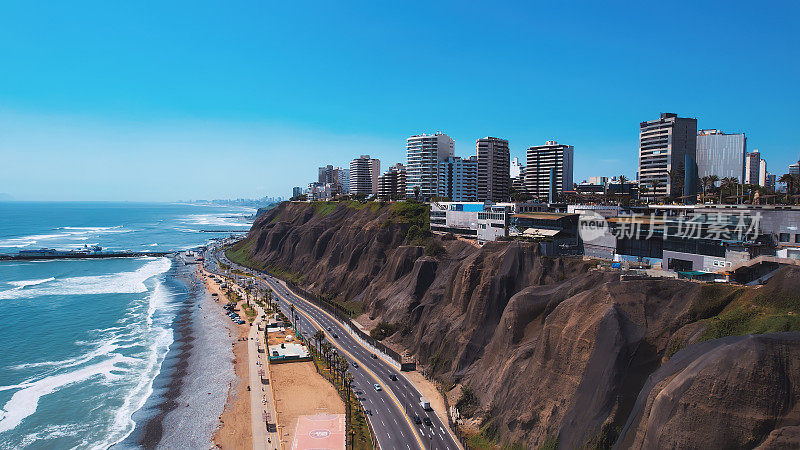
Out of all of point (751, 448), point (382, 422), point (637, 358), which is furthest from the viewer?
point (382, 422)

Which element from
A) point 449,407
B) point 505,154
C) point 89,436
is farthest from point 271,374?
point 505,154

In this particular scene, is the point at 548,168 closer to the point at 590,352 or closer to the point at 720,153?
the point at 720,153

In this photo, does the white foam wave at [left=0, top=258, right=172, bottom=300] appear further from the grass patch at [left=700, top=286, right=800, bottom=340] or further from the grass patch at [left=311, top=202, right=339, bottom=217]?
the grass patch at [left=700, top=286, right=800, bottom=340]

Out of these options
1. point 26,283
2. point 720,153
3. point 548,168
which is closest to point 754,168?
point 720,153

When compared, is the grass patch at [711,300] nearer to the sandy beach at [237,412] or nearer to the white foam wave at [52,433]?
the sandy beach at [237,412]

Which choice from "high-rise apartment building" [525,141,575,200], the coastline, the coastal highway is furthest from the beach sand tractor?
"high-rise apartment building" [525,141,575,200]

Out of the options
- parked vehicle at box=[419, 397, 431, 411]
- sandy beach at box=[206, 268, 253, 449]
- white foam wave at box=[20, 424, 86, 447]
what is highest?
parked vehicle at box=[419, 397, 431, 411]

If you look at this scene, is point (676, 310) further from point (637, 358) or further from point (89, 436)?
point (89, 436)
